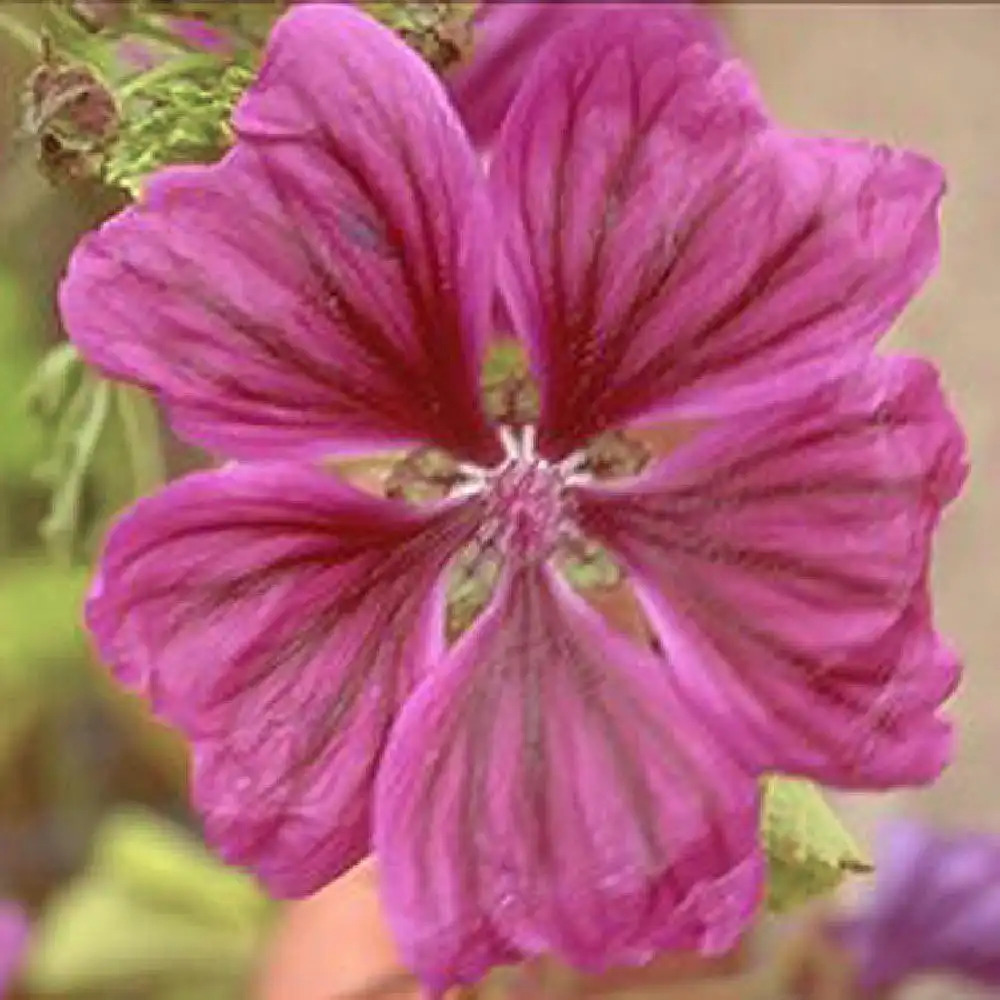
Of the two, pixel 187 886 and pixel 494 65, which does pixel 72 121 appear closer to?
pixel 494 65

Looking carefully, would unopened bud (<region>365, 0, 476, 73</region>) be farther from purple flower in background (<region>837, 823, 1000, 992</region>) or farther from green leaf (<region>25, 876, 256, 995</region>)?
green leaf (<region>25, 876, 256, 995</region>)

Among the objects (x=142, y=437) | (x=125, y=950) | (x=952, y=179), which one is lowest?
(x=125, y=950)

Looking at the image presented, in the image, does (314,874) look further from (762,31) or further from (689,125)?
(762,31)

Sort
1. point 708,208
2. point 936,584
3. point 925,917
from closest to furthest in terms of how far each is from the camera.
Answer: point 708,208
point 925,917
point 936,584

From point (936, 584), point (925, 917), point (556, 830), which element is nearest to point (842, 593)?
point (556, 830)

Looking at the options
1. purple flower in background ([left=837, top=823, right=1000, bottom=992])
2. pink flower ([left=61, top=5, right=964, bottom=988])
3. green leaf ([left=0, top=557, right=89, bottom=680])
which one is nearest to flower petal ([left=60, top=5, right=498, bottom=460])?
pink flower ([left=61, top=5, right=964, bottom=988])

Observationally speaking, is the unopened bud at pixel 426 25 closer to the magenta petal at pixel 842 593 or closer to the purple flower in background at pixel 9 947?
the magenta petal at pixel 842 593

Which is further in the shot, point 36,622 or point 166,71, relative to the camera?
point 36,622

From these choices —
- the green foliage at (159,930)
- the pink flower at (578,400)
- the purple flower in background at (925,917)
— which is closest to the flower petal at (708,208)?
the pink flower at (578,400)

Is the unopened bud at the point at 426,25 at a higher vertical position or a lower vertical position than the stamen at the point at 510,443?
higher
